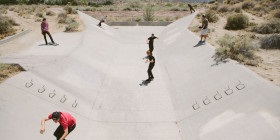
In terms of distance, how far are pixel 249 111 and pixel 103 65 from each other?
967 cm

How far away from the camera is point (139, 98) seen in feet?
40.7

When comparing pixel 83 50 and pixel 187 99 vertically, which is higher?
pixel 83 50

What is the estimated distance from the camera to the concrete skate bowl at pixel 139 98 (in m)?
8.38

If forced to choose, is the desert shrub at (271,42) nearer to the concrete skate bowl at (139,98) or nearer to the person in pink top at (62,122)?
the concrete skate bowl at (139,98)

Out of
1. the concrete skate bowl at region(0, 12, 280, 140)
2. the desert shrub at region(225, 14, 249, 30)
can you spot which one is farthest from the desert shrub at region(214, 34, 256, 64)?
the desert shrub at region(225, 14, 249, 30)


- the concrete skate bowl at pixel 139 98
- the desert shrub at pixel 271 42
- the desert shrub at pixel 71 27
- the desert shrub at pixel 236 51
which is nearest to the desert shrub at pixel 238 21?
the desert shrub at pixel 271 42

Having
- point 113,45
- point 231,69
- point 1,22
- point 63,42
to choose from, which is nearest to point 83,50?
point 63,42

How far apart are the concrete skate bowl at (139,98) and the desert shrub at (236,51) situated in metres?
0.64

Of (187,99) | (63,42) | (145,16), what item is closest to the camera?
(187,99)

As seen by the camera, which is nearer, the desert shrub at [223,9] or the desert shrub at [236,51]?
the desert shrub at [236,51]

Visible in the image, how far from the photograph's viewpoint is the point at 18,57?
48.7ft

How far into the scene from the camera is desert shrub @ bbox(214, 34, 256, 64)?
1295 cm

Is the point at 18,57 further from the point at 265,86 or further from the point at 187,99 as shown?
the point at 265,86

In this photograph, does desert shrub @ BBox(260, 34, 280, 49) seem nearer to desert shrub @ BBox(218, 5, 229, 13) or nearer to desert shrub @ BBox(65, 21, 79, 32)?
desert shrub @ BBox(65, 21, 79, 32)
